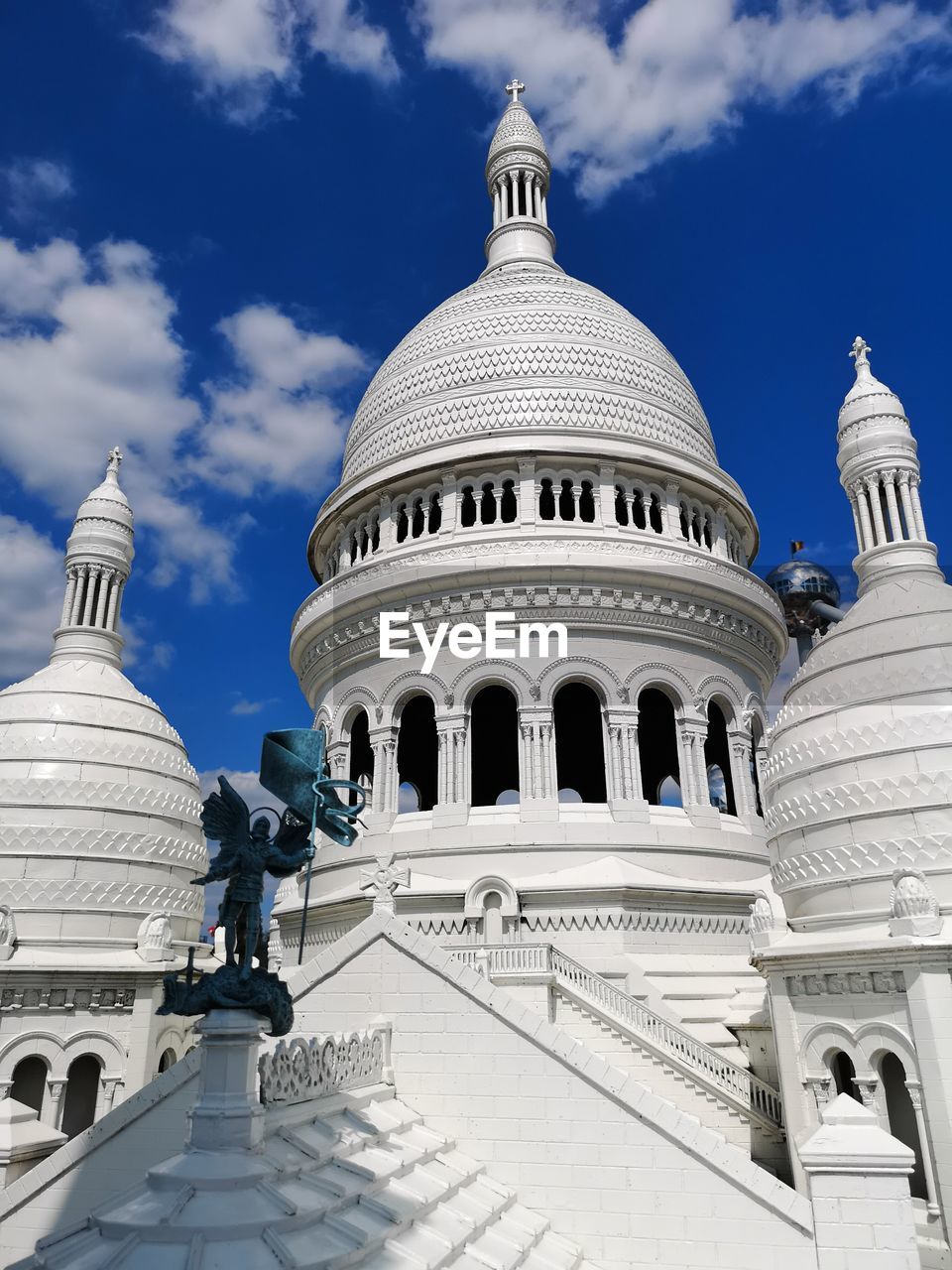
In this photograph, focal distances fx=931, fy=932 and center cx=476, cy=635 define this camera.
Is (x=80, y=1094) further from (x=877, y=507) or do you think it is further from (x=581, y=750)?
(x=877, y=507)

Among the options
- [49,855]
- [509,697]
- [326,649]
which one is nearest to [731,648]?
[509,697]

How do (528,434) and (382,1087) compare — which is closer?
(382,1087)

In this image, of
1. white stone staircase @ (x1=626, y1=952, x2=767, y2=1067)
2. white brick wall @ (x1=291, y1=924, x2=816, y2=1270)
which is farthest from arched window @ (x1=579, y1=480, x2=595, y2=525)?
white brick wall @ (x1=291, y1=924, x2=816, y2=1270)

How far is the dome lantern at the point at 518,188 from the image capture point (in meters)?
41.9

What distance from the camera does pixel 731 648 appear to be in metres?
30.1

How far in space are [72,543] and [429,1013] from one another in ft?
71.1

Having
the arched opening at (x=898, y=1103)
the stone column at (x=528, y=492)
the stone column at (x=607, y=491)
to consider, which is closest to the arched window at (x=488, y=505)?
the stone column at (x=528, y=492)

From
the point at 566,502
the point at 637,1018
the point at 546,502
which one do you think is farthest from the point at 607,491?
the point at 637,1018

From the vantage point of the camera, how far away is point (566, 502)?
31.2 meters

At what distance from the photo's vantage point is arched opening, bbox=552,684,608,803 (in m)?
36.2

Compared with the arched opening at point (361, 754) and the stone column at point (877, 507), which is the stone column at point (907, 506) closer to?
the stone column at point (877, 507)

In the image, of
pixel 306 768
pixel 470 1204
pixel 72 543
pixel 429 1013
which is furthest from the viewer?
pixel 72 543

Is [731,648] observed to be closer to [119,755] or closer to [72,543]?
[119,755]

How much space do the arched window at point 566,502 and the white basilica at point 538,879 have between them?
9.0 inches
